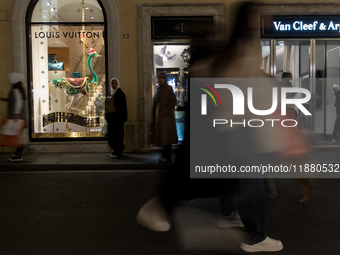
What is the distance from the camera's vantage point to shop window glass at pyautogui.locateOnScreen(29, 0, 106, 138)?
32.3 feet

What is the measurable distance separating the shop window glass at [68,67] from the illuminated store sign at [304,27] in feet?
15.9

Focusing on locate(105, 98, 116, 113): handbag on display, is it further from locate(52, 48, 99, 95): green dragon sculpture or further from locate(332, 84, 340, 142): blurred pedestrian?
locate(332, 84, 340, 142): blurred pedestrian

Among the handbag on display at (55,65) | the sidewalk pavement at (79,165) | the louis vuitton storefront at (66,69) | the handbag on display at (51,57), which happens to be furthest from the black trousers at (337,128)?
the handbag on display at (51,57)

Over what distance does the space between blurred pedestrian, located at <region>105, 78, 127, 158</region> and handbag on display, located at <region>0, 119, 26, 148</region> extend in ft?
6.93

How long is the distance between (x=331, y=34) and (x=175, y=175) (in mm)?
8697

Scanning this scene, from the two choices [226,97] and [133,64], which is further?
[133,64]

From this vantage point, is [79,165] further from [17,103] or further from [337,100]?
[337,100]

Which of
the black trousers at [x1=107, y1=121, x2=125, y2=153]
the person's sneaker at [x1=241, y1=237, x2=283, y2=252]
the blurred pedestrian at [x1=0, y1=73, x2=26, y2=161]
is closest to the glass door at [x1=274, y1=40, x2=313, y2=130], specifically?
the black trousers at [x1=107, y1=121, x2=125, y2=153]

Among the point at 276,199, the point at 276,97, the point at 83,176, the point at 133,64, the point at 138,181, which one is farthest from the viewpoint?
the point at 133,64

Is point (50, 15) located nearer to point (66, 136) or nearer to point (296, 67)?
point (66, 136)

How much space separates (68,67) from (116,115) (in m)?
2.67

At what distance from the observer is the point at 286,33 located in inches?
387

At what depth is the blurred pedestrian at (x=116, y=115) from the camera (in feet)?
27.2

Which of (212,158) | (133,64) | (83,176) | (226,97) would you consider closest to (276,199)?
(212,158)
